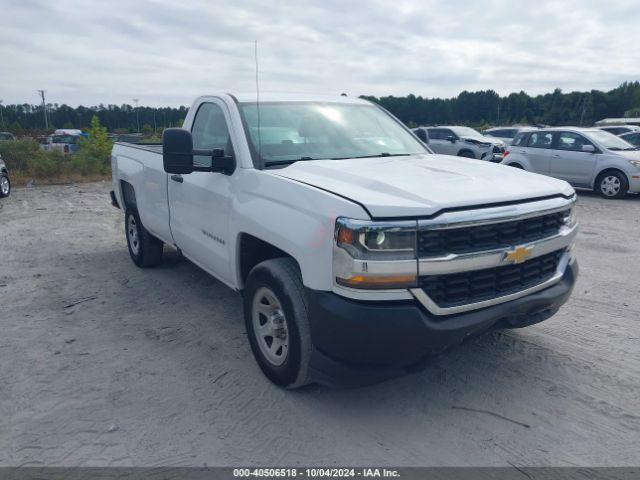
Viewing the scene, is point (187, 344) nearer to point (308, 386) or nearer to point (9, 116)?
point (308, 386)

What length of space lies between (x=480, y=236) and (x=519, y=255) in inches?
12.6

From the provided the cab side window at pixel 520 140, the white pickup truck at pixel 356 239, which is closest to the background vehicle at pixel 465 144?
the cab side window at pixel 520 140

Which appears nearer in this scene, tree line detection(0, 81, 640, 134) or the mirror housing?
the mirror housing

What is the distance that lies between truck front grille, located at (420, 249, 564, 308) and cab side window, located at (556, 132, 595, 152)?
10.8 metres

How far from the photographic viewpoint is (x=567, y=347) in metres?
3.93

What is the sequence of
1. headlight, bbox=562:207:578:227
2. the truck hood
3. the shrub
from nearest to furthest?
the truck hood, headlight, bbox=562:207:578:227, the shrub

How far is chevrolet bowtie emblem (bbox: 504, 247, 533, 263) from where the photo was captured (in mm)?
2914

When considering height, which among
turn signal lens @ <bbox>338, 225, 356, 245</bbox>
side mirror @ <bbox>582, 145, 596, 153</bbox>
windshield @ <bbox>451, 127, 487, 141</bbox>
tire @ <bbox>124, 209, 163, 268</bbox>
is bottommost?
tire @ <bbox>124, 209, 163, 268</bbox>

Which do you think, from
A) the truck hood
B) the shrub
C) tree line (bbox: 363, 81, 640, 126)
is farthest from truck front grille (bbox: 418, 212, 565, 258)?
tree line (bbox: 363, 81, 640, 126)

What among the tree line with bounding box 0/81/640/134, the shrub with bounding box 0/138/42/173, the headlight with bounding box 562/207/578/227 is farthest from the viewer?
the tree line with bounding box 0/81/640/134

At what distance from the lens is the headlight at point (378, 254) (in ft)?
8.59

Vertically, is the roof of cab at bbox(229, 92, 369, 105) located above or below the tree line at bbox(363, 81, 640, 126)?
below

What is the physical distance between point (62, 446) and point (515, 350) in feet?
10.1

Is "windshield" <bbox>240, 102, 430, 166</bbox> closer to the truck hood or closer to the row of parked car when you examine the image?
the truck hood
